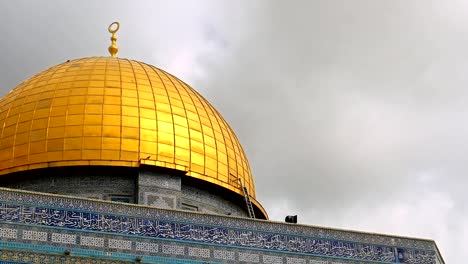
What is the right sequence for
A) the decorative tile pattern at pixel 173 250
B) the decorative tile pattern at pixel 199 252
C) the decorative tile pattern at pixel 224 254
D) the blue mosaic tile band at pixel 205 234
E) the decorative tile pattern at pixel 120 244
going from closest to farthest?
the blue mosaic tile band at pixel 205 234 < the decorative tile pattern at pixel 120 244 < the decorative tile pattern at pixel 173 250 < the decorative tile pattern at pixel 199 252 < the decorative tile pattern at pixel 224 254

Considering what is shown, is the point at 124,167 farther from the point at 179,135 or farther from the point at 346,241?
the point at 346,241

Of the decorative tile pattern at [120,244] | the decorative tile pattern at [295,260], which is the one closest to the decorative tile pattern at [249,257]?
the decorative tile pattern at [295,260]

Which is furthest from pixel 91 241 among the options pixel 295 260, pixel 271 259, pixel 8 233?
pixel 295 260

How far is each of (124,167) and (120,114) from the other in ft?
4.19

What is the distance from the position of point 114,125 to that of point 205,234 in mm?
4054

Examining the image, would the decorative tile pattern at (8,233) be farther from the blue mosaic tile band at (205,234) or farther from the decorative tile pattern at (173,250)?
the decorative tile pattern at (173,250)

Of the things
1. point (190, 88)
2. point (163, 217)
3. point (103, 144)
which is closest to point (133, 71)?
point (190, 88)

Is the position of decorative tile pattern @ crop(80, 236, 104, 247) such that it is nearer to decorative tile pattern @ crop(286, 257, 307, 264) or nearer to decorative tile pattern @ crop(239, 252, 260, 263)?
decorative tile pattern @ crop(239, 252, 260, 263)

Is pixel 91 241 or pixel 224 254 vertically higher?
pixel 91 241

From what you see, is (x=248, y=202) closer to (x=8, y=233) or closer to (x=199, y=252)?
(x=199, y=252)

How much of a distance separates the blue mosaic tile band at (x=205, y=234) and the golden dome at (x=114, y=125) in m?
3.08

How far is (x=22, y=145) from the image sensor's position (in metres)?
17.2

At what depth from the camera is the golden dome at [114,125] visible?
55.7 ft

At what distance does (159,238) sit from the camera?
13.8 m
